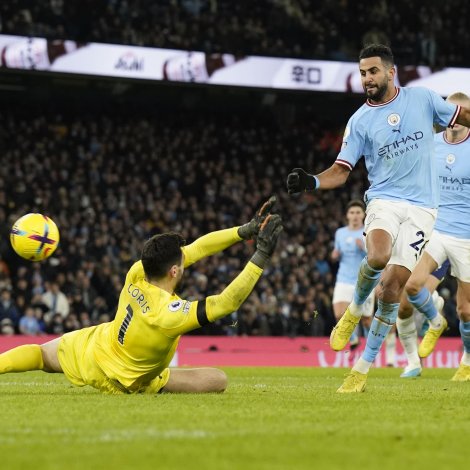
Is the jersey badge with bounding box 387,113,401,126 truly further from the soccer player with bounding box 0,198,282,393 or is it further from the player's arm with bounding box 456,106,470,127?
the soccer player with bounding box 0,198,282,393

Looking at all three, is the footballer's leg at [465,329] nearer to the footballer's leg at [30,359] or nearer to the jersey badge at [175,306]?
the jersey badge at [175,306]

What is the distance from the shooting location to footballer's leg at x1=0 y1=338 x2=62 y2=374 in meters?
7.86

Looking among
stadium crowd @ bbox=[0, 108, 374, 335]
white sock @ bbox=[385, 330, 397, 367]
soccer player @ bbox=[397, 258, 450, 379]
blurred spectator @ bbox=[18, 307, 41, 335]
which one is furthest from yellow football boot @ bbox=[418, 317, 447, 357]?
blurred spectator @ bbox=[18, 307, 41, 335]

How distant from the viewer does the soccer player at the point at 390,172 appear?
27.2ft

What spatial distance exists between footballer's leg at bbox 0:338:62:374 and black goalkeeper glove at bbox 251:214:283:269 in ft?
Answer: 6.60

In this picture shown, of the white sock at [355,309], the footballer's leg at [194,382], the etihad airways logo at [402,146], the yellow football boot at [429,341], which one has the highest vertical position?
the etihad airways logo at [402,146]

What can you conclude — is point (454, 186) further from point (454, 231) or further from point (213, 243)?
point (213, 243)

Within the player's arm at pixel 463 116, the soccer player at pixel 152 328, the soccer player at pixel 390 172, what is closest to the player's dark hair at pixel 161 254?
the soccer player at pixel 152 328

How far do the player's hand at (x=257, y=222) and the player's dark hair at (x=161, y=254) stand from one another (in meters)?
0.49

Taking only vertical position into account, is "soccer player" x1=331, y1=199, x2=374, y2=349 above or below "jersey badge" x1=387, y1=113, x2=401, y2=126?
below

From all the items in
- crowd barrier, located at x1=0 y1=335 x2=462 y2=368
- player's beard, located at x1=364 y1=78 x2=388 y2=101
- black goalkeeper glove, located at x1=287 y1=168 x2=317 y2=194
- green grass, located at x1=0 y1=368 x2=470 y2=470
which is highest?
player's beard, located at x1=364 y1=78 x2=388 y2=101

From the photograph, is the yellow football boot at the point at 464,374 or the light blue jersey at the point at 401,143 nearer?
the light blue jersey at the point at 401,143

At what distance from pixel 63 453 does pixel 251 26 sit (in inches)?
958

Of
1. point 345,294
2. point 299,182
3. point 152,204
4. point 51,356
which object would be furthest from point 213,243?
point 152,204
